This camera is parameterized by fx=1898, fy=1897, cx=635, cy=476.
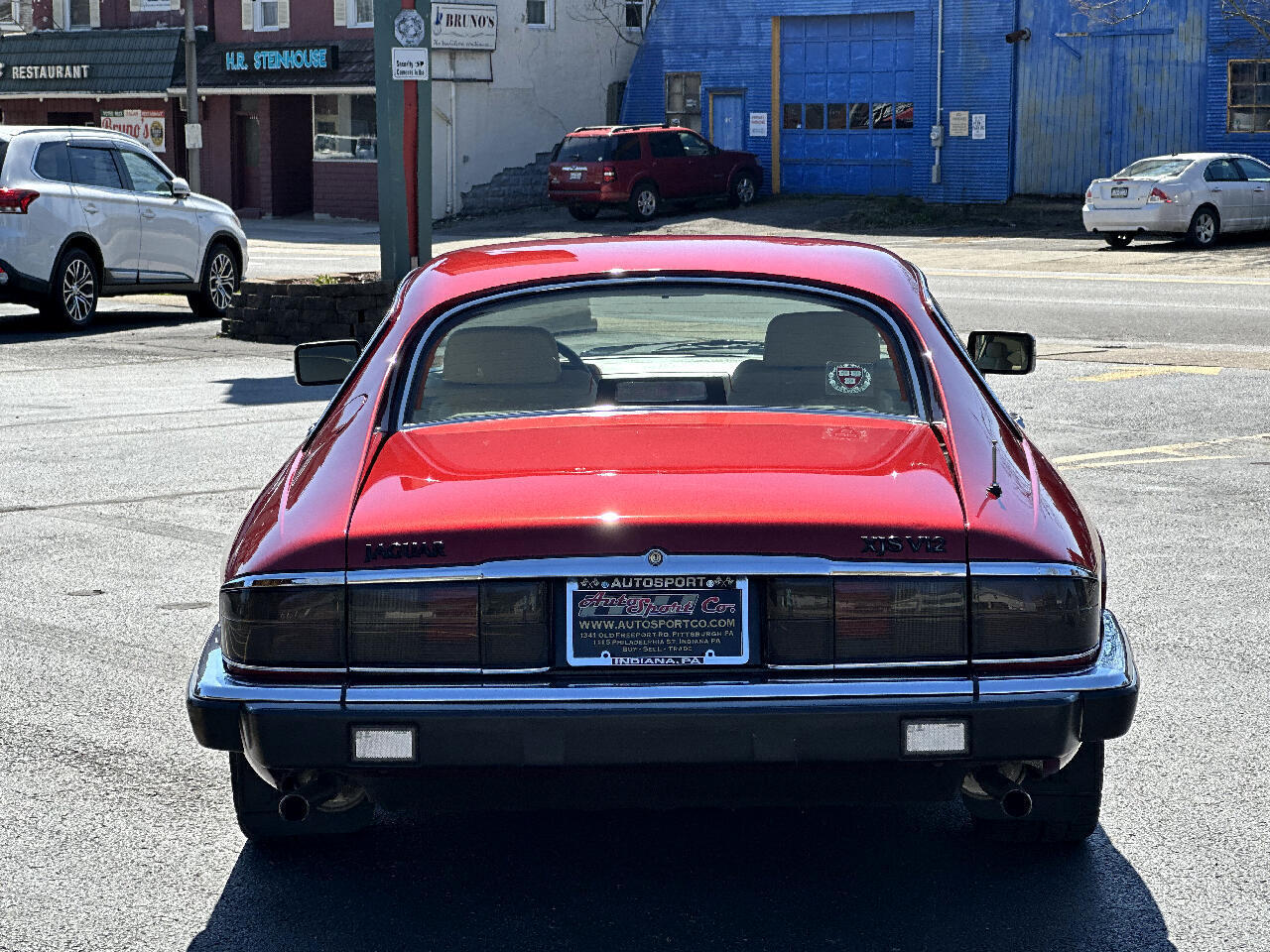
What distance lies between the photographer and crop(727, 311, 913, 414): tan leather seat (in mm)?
4699

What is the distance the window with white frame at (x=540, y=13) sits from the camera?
4297 cm

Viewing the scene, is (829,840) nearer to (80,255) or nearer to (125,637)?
(125,637)

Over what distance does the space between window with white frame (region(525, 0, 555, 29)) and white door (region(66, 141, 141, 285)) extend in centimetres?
2560

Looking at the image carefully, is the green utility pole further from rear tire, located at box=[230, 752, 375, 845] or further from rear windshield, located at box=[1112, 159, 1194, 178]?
rear windshield, located at box=[1112, 159, 1194, 178]

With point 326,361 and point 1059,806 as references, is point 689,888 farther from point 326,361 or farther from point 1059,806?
point 326,361

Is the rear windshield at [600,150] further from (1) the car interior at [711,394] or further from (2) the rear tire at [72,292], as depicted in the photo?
(1) the car interior at [711,394]

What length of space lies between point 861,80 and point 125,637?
36.3 m

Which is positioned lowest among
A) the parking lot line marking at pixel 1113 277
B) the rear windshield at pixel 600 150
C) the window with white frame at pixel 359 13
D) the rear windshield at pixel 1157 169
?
the parking lot line marking at pixel 1113 277

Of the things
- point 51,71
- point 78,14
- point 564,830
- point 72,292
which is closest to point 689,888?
point 564,830

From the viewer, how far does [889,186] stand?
135 feet

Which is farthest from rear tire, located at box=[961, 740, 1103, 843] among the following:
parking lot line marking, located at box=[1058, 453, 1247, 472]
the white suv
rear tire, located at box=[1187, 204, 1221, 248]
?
rear tire, located at box=[1187, 204, 1221, 248]

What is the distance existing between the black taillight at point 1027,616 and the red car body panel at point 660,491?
0.12 meters

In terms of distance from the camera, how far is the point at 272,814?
433 centimetres

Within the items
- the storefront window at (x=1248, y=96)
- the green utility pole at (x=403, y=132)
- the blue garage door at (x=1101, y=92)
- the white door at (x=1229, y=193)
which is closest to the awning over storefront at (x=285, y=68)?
the blue garage door at (x=1101, y=92)
